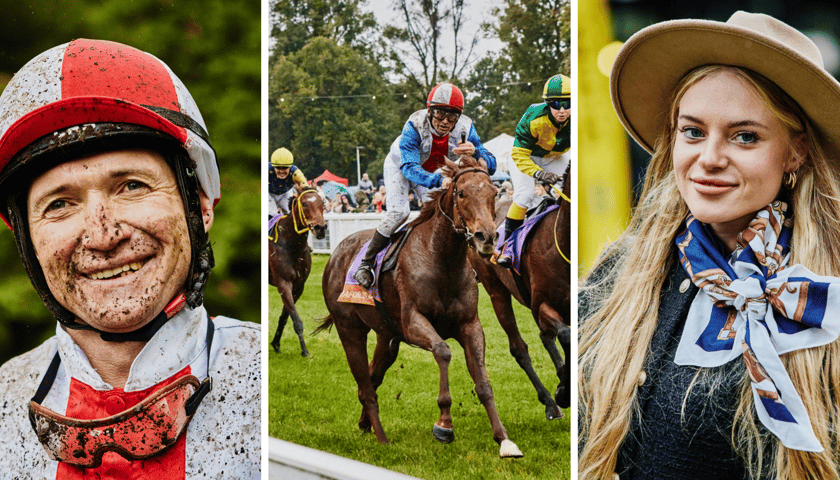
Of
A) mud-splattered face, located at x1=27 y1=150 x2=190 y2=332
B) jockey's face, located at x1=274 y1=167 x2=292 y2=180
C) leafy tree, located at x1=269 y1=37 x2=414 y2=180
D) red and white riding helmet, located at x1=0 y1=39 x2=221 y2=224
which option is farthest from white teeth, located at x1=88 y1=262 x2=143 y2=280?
jockey's face, located at x1=274 y1=167 x2=292 y2=180

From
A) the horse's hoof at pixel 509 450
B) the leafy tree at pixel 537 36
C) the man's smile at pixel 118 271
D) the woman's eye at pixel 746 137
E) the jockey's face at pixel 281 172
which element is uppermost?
the leafy tree at pixel 537 36

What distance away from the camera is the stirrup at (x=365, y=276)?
388cm

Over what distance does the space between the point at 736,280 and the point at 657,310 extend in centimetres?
32

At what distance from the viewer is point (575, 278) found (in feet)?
9.93

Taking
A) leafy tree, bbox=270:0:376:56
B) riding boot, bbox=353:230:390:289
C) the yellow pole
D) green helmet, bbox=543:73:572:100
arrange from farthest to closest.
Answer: leafy tree, bbox=270:0:376:56
riding boot, bbox=353:230:390:289
green helmet, bbox=543:73:572:100
the yellow pole

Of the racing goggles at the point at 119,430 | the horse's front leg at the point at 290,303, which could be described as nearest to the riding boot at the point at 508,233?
the horse's front leg at the point at 290,303

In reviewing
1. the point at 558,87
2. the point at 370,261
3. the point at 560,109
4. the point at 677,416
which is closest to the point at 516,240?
the point at 560,109

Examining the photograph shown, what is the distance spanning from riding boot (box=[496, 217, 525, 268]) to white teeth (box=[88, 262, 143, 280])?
6.61 feet

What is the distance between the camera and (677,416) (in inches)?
79.7

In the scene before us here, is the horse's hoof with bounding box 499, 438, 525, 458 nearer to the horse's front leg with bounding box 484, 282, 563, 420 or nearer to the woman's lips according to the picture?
the horse's front leg with bounding box 484, 282, 563, 420

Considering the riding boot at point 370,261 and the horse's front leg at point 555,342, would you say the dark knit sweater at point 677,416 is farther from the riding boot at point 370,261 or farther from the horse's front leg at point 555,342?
the riding boot at point 370,261

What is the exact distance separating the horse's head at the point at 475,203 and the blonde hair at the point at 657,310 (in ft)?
2.63

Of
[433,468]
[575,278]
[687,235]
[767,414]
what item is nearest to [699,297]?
[687,235]

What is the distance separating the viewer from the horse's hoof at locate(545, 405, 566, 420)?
11.4ft
